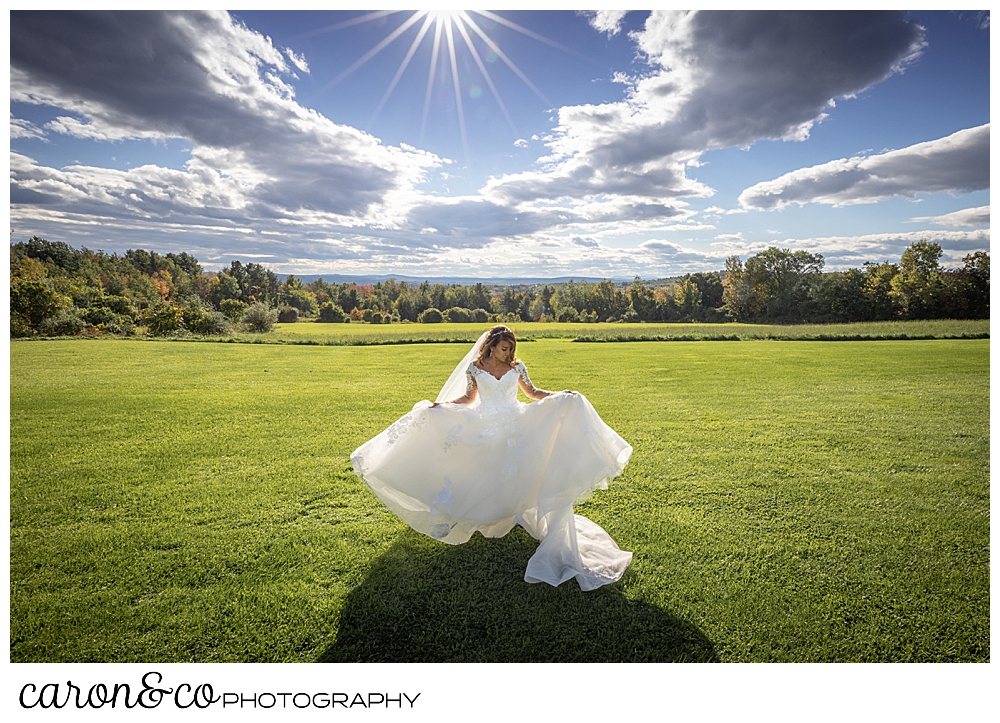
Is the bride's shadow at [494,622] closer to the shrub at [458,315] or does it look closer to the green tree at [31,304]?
the shrub at [458,315]

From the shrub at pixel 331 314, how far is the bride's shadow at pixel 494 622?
45813 millimetres

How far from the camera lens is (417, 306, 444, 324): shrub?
38.3 metres

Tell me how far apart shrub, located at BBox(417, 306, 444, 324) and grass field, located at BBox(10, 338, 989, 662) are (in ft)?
92.7

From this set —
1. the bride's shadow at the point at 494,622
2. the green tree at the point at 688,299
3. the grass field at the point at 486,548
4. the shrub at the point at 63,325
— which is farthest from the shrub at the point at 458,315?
the bride's shadow at the point at 494,622

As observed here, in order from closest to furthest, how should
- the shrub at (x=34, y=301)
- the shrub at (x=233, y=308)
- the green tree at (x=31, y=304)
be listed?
1. the green tree at (x=31, y=304)
2. the shrub at (x=34, y=301)
3. the shrub at (x=233, y=308)

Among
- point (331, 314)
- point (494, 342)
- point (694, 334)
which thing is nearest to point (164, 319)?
point (331, 314)

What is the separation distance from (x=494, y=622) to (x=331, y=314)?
48.0m

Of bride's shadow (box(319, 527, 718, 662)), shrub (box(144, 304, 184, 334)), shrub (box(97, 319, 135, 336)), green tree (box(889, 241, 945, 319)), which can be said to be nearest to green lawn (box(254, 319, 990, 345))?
green tree (box(889, 241, 945, 319))

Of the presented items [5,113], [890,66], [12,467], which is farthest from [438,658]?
[890,66]

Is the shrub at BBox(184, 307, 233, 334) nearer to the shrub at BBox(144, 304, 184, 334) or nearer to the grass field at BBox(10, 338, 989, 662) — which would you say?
the shrub at BBox(144, 304, 184, 334)

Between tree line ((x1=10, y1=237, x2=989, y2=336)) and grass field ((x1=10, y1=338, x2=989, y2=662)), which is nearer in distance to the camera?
grass field ((x1=10, y1=338, x2=989, y2=662))

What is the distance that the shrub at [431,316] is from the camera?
3831 cm

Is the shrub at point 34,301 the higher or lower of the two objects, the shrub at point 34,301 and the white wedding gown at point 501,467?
the higher

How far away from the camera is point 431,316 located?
38.8m
